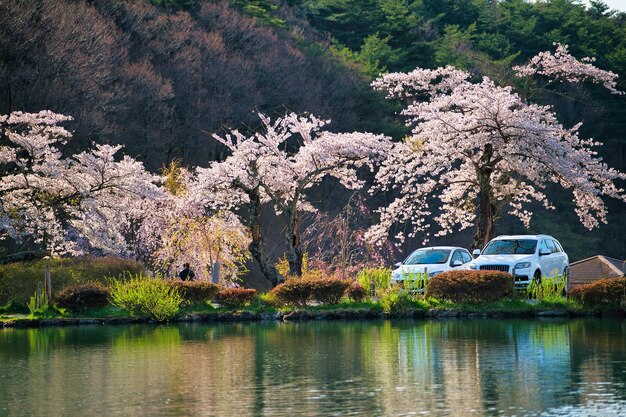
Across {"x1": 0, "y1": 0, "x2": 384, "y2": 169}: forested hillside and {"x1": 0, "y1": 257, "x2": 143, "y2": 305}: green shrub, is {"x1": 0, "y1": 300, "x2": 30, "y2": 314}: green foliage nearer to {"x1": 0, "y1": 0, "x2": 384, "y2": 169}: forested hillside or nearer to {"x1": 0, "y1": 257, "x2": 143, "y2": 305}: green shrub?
{"x1": 0, "y1": 257, "x2": 143, "y2": 305}: green shrub

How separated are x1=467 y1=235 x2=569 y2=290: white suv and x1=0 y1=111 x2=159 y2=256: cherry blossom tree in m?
11.8

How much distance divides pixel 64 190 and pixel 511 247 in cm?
1583

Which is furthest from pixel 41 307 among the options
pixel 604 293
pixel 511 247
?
pixel 604 293

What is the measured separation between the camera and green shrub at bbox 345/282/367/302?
34175 mm

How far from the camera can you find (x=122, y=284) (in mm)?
35375

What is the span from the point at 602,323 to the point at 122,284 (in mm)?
15179

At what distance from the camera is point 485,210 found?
131 feet

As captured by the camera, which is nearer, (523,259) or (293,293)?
(293,293)

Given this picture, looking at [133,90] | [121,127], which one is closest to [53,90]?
[121,127]

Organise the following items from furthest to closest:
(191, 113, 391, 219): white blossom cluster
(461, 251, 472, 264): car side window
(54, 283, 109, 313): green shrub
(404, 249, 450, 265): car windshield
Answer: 1. (191, 113, 391, 219): white blossom cluster
2. (461, 251, 472, 264): car side window
3. (404, 249, 450, 265): car windshield
4. (54, 283, 109, 313): green shrub

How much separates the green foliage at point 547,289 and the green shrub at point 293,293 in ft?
22.5

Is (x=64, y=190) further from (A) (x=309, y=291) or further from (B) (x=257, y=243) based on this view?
(A) (x=309, y=291)

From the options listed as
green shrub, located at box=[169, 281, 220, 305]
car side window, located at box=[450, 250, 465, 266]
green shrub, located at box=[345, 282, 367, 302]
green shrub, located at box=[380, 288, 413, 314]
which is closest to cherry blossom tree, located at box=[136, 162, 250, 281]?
green shrub, located at box=[169, 281, 220, 305]

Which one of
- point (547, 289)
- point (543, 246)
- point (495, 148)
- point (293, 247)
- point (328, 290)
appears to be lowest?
point (547, 289)
